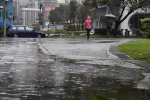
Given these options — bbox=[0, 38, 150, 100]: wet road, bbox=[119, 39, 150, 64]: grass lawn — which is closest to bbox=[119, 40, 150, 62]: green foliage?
bbox=[119, 39, 150, 64]: grass lawn

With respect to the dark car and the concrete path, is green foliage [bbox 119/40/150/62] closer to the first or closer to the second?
the concrete path

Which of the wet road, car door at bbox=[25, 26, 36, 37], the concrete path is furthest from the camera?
car door at bbox=[25, 26, 36, 37]

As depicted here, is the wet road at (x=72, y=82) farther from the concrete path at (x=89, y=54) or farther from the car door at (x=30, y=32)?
the car door at (x=30, y=32)

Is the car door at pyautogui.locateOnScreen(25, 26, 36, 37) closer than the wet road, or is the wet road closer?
the wet road

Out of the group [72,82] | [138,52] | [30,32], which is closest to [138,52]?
[138,52]

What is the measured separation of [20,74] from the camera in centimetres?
833

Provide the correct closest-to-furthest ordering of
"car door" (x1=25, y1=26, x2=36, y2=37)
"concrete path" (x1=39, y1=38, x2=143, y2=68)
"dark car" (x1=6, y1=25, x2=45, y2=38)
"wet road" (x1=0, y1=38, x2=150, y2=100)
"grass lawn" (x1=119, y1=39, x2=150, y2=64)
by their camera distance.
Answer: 1. "wet road" (x1=0, y1=38, x2=150, y2=100)
2. "concrete path" (x1=39, y1=38, x2=143, y2=68)
3. "grass lawn" (x1=119, y1=39, x2=150, y2=64)
4. "dark car" (x1=6, y1=25, x2=45, y2=38)
5. "car door" (x1=25, y1=26, x2=36, y2=37)

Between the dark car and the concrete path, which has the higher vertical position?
the dark car

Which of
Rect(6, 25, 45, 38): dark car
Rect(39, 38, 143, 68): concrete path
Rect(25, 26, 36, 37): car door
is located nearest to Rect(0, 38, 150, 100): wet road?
Rect(39, 38, 143, 68): concrete path

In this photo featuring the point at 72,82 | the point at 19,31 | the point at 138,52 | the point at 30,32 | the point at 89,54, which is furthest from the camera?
the point at 30,32

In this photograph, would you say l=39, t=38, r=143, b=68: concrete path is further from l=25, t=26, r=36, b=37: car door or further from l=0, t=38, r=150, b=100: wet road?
l=25, t=26, r=36, b=37: car door

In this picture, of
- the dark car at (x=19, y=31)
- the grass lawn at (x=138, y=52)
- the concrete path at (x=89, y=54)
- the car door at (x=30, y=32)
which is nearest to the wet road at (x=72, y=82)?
the concrete path at (x=89, y=54)

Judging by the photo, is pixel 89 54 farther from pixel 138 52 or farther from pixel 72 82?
pixel 72 82

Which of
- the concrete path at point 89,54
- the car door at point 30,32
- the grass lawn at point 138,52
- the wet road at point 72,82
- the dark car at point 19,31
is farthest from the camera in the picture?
the car door at point 30,32
